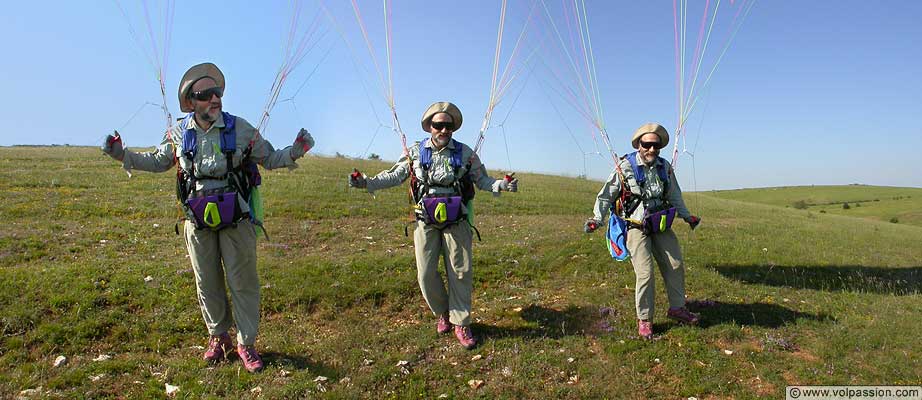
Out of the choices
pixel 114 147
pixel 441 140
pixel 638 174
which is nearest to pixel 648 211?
pixel 638 174

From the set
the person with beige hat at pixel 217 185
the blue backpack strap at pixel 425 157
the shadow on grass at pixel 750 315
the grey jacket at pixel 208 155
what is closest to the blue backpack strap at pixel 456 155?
the blue backpack strap at pixel 425 157

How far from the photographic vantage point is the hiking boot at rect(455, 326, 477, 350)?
22.4ft

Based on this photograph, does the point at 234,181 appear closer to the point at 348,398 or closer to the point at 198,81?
the point at 198,81

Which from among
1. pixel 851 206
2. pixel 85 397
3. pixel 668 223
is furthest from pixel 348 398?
pixel 851 206

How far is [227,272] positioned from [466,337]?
3.13 metres

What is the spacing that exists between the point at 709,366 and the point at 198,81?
705 centimetres

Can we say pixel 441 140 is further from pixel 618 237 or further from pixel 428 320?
pixel 618 237

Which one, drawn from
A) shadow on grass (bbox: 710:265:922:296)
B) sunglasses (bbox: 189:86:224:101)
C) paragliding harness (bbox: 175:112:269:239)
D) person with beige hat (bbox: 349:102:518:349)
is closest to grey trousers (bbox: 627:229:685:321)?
person with beige hat (bbox: 349:102:518:349)

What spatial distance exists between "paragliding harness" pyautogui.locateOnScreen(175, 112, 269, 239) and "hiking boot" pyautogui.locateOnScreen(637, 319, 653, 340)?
5172mm

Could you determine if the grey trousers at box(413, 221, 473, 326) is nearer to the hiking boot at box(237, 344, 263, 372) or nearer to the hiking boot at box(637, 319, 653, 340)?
the hiking boot at box(237, 344, 263, 372)

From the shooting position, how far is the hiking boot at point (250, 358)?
19.8ft

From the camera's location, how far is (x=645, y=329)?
7234 millimetres

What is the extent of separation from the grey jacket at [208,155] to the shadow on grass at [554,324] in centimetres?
372

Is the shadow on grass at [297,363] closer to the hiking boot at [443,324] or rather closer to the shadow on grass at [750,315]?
the hiking boot at [443,324]
